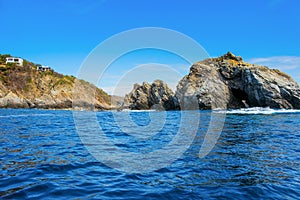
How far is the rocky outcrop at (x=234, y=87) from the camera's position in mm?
64625

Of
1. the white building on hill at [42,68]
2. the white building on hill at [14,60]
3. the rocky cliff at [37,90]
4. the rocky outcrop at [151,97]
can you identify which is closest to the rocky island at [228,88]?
the rocky outcrop at [151,97]

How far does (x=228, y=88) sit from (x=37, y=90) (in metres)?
90.3

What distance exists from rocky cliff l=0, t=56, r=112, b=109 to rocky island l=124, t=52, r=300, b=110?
39582 mm

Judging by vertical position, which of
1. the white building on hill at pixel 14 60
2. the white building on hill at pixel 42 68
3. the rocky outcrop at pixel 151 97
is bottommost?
the rocky outcrop at pixel 151 97

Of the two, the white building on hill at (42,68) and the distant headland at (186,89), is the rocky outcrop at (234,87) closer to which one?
the distant headland at (186,89)

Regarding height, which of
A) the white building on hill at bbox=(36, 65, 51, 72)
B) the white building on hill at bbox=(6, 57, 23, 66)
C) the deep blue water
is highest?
the white building on hill at bbox=(6, 57, 23, 66)

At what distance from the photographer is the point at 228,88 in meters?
80.6

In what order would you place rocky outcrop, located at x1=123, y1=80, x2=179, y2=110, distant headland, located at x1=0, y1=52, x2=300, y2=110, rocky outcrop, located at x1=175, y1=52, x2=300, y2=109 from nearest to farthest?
rocky outcrop, located at x1=175, y1=52, x2=300, y2=109 < distant headland, located at x1=0, y1=52, x2=300, y2=110 < rocky outcrop, located at x1=123, y1=80, x2=179, y2=110

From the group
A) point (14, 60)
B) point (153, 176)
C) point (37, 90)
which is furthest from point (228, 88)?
point (14, 60)

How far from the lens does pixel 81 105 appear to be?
117 metres

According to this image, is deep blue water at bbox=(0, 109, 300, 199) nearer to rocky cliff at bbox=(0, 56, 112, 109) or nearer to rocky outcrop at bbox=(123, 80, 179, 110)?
rocky outcrop at bbox=(123, 80, 179, 110)

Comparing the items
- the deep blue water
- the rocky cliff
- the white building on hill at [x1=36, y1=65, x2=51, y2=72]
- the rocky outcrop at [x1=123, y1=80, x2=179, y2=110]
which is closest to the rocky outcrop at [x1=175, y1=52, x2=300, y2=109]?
the rocky outcrop at [x1=123, y1=80, x2=179, y2=110]

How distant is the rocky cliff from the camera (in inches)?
4077

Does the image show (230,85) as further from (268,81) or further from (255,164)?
(255,164)
